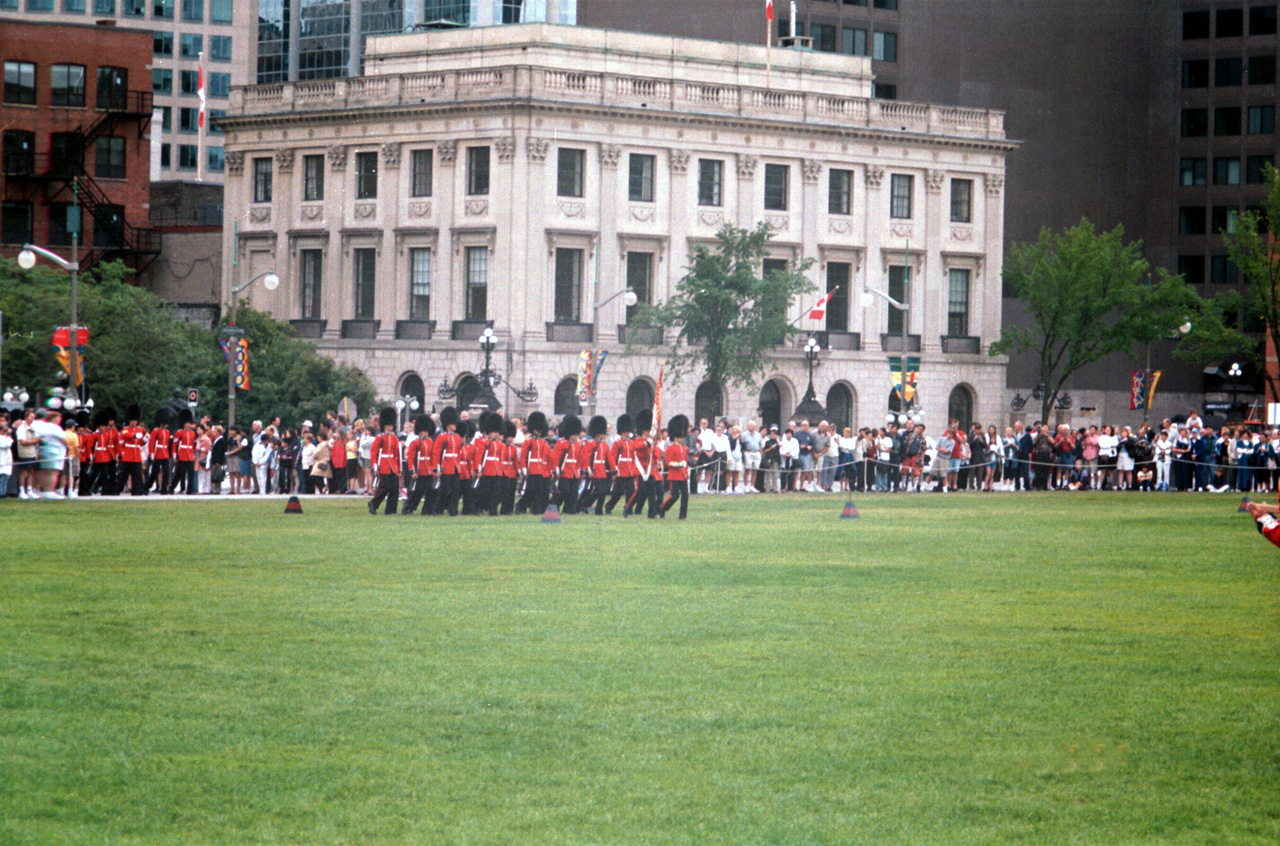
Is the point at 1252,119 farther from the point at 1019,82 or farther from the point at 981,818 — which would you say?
the point at 981,818

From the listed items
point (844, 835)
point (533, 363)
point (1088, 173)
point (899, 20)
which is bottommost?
point (844, 835)

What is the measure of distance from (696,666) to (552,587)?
19.8 ft

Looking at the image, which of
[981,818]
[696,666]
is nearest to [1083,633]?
[696,666]

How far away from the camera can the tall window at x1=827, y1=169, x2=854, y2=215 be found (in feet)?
271

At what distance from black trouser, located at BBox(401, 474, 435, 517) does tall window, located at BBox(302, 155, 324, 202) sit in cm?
4652

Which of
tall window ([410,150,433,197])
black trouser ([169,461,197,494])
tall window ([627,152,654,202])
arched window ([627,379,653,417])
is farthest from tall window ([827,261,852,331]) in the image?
black trouser ([169,461,197,494])

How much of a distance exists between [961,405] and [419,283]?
2557cm

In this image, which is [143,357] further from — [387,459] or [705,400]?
[387,459]

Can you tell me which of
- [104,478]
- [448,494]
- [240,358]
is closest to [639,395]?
[240,358]

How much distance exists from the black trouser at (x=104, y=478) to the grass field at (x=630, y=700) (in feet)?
61.8

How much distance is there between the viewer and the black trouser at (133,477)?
141 ft

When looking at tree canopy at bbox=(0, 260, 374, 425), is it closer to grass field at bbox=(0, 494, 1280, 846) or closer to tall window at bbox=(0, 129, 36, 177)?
tall window at bbox=(0, 129, 36, 177)

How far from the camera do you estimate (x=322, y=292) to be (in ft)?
266

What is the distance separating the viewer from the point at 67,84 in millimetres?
84188
